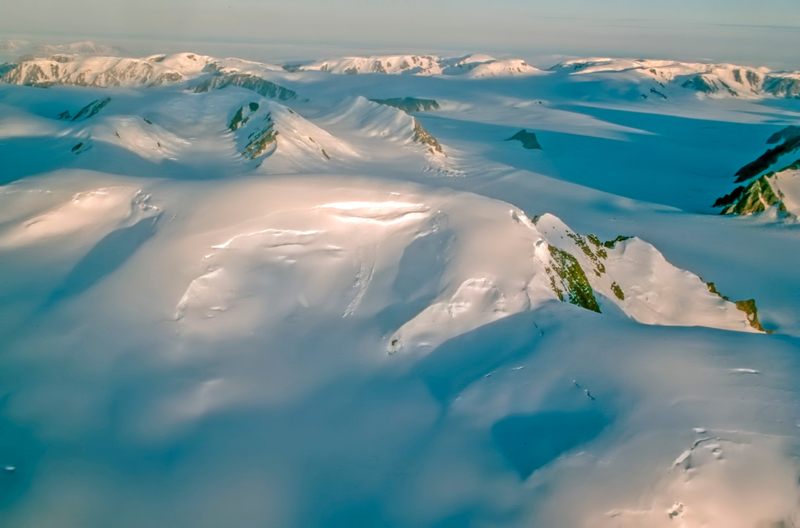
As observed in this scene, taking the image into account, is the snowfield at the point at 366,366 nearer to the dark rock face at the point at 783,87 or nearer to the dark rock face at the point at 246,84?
the dark rock face at the point at 246,84

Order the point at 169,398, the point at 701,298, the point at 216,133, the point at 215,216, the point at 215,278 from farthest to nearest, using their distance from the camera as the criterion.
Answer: the point at 216,133
the point at 701,298
the point at 215,216
the point at 215,278
the point at 169,398

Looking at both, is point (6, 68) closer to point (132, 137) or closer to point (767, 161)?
point (132, 137)

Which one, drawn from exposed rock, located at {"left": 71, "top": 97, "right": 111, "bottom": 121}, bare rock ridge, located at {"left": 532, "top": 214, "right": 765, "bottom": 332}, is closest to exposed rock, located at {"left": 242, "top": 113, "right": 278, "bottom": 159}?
Answer: exposed rock, located at {"left": 71, "top": 97, "right": 111, "bottom": 121}

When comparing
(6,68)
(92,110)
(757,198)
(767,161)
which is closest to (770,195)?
(757,198)

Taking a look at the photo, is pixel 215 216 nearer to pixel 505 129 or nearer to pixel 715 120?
pixel 505 129

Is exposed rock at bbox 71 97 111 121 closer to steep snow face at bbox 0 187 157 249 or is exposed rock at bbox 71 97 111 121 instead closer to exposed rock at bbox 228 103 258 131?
exposed rock at bbox 228 103 258 131

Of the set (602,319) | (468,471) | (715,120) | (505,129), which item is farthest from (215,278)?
(715,120)
